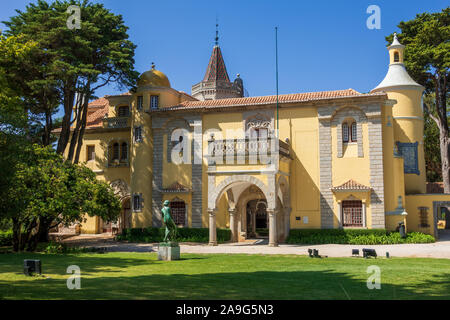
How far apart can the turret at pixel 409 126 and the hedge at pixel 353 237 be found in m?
5.26

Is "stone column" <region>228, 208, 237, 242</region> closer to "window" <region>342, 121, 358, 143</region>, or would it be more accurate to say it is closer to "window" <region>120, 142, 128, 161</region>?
"window" <region>342, 121, 358, 143</region>

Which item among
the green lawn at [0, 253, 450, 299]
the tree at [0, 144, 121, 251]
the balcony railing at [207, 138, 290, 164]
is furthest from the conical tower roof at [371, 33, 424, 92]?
the tree at [0, 144, 121, 251]

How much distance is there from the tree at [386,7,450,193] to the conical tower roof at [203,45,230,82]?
21336 millimetres

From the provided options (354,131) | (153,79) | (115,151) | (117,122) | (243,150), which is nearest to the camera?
(243,150)

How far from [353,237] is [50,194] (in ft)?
59.0

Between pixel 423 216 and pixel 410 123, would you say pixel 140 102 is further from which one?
pixel 423 216

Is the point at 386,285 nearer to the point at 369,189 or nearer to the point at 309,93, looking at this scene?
the point at 369,189

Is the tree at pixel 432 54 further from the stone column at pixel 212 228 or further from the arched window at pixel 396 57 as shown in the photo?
the stone column at pixel 212 228

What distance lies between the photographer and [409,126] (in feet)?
104

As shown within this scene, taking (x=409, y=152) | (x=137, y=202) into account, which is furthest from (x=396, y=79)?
(x=137, y=202)

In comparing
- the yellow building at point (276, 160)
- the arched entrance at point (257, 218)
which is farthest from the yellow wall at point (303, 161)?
the arched entrance at point (257, 218)

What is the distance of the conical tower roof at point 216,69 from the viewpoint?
53.5 m

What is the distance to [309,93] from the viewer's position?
1227 inches

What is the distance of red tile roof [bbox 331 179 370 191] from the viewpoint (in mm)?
27997
